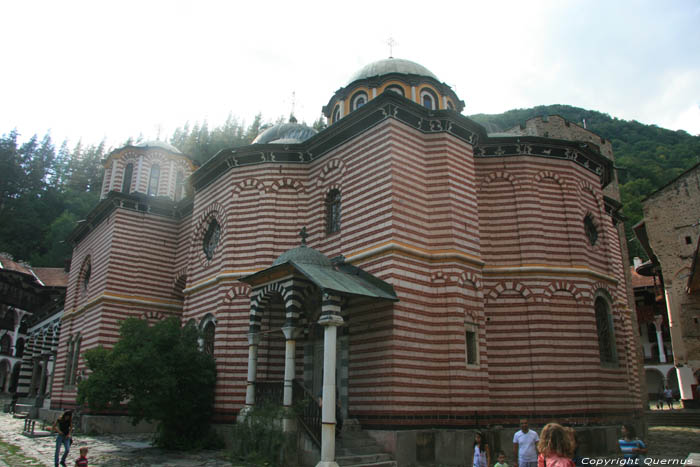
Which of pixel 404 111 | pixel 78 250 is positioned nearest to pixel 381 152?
pixel 404 111

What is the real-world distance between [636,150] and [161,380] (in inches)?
2125

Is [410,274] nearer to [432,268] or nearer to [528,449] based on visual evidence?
[432,268]

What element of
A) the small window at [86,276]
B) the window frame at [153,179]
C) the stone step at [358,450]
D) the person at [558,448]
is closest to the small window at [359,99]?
the window frame at [153,179]

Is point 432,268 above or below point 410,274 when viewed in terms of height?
above

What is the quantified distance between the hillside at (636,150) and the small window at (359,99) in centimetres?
2035

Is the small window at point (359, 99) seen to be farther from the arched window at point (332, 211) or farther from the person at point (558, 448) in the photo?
the person at point (558, 448)

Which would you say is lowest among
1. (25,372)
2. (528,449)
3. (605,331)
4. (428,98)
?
(528,449)

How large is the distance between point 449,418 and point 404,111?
7993 mm

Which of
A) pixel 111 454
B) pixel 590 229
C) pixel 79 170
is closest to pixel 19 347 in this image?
pixel 79 170

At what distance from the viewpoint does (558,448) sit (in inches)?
174

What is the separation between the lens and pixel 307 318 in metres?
14.6

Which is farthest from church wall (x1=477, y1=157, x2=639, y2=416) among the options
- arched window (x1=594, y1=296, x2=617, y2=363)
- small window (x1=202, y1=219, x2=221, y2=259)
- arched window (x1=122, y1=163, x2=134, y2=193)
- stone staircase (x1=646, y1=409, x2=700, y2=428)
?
arched window (x1=122, y1=163, x2=134, y2=193)

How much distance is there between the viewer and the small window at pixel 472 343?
13.0 m

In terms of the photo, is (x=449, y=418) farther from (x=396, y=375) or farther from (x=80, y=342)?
(x=80, y=342)
